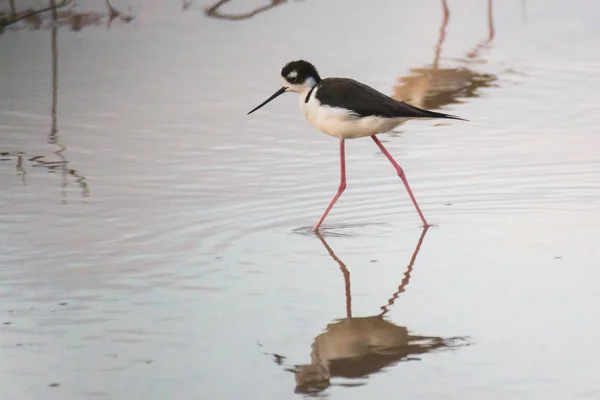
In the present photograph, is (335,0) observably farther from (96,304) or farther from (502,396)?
(502,396)

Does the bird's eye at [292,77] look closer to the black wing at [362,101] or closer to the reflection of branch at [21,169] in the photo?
the black wing at [362,101]

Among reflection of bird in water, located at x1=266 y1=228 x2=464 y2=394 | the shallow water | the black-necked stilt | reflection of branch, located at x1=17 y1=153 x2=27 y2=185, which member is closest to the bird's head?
the black-necked stilt

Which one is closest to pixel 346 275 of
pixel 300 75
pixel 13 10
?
pixel 300 75

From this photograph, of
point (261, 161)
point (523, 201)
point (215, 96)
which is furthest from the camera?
point (215, 96)

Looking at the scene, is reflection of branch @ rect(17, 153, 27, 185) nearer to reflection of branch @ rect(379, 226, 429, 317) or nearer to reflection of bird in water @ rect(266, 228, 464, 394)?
reflection of branch @ rect(379, 226, 429, 317)

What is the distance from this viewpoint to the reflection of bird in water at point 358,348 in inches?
174

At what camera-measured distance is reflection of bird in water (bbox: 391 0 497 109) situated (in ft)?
34.4

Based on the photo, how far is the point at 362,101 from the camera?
668 centimetres

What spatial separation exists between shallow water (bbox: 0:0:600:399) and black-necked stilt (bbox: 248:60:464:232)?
0.48 m

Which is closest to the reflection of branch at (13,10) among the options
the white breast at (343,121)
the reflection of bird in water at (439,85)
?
the reflection of bird in water at (439,85)

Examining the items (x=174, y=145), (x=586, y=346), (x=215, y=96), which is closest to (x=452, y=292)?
(x=586, y=346)

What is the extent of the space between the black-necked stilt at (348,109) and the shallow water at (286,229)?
482 millimetres

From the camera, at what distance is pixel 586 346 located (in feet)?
15.3

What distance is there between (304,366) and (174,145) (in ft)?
14.2
